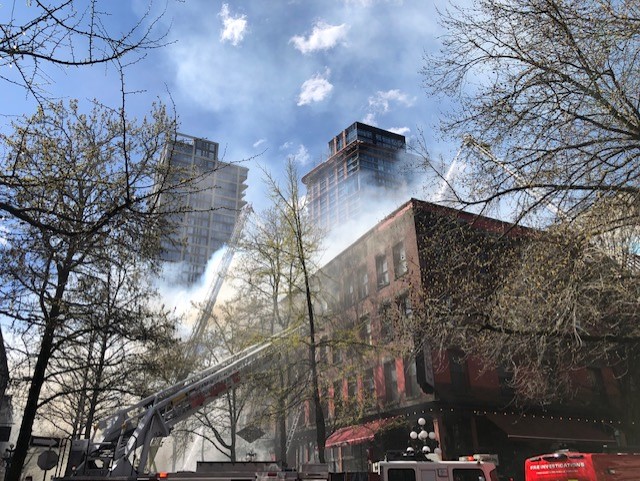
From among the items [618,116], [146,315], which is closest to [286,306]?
[146,315]

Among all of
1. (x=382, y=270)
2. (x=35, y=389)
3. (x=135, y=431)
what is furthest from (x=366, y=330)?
(x=35, y=389)

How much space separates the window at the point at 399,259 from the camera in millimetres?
20948

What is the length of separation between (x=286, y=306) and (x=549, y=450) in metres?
12.0

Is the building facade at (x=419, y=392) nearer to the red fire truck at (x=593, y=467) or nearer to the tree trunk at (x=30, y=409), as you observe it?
the red fire truck at (x=593, y=467)

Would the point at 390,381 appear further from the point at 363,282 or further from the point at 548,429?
the point at 548,429

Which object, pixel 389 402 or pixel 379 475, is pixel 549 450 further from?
pixel 379 475

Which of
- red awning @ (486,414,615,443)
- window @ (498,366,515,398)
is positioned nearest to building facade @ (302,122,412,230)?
window @ (498,366,515,398)

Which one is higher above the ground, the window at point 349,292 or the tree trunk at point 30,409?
the window at point 349,292

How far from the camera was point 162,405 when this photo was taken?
10.9 metres

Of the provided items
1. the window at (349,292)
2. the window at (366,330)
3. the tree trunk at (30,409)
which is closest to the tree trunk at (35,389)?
the tree trunk at (30,409)

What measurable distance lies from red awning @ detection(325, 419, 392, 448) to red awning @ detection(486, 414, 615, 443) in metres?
4.34

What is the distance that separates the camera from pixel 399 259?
21.5m

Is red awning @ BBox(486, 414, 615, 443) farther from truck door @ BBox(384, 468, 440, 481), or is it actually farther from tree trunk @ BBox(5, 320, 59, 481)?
tree trunk @ BBox(5, 320, 59, 481)

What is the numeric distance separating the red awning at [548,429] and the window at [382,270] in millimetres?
7288
